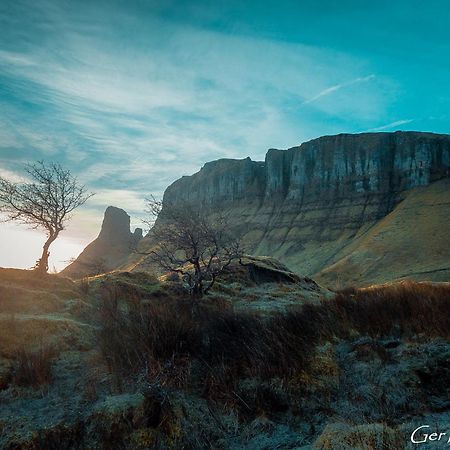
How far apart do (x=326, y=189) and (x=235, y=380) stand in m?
123

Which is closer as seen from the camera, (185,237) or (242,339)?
(242,339)

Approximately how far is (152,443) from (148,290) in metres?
13.1

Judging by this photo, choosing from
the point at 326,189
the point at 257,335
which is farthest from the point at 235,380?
the point at 326,189

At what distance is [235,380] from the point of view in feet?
19.3

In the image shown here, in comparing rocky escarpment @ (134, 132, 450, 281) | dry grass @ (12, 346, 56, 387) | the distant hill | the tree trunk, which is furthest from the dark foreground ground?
rocky escarpment @ (134, 132, 450, 281)

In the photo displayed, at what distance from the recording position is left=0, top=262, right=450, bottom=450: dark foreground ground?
15.7 ft

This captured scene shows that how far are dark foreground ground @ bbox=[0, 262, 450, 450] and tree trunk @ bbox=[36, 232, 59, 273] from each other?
8091 mm

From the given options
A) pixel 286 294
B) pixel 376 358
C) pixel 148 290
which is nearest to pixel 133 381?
pixel 376 358

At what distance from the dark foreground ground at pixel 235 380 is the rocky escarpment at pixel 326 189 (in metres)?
82.3

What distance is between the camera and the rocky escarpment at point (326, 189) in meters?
107

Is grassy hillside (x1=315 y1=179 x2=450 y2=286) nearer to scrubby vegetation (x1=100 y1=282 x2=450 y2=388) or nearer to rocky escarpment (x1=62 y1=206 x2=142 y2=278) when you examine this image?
scrubby vegetation (x1=100 y1=282 x2=450 y2=388)

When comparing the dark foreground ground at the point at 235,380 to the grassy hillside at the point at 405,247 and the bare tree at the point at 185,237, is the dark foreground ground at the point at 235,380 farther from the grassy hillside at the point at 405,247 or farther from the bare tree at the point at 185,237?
the grassy hillside at the point at 405,247

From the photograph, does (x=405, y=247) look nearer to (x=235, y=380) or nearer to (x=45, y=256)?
(x=45, y=256)

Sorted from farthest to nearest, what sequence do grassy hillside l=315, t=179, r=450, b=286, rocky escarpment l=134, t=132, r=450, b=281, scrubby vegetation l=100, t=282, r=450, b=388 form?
rocky escarpment l=134, t=132, r=450, b=281 → grassy hillside l=315, t=179, r=450, b=286 → scrubby vegetation l=100, t=282, r=450, b=388
